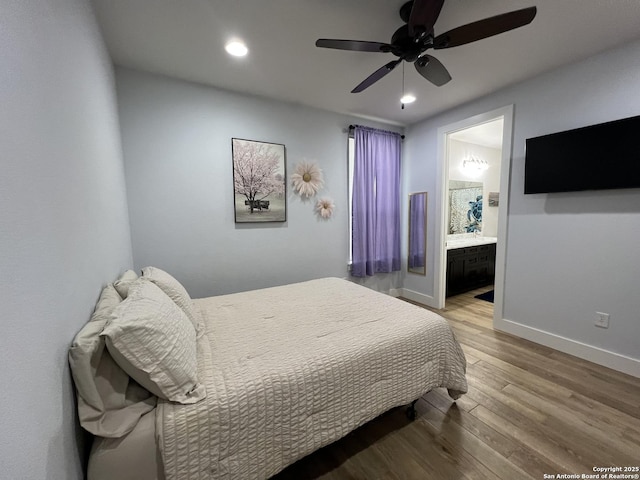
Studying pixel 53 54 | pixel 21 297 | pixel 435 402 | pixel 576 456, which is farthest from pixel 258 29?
pixel 576 456

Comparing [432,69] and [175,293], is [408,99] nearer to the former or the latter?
[432,69]

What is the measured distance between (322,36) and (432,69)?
85 cm

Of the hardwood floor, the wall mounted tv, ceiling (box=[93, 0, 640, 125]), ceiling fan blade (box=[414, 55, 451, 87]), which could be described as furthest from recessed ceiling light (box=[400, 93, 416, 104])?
the hardwood floor

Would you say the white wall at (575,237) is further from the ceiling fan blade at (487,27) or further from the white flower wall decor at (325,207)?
the white flower wall decor at (325,207)

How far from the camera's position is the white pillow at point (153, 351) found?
0.94m

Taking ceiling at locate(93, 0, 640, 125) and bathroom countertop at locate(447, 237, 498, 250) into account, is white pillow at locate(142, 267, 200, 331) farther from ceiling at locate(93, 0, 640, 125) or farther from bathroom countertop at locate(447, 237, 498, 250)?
bathroom countertop at locate(447, 237, 498, 250)

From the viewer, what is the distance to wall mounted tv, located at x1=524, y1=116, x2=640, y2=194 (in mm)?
2008

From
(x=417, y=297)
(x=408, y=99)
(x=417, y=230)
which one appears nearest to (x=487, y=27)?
(x=408, y=99)

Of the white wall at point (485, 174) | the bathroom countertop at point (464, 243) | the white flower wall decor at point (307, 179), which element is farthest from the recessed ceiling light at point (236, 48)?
the white wall at point (485, 174)

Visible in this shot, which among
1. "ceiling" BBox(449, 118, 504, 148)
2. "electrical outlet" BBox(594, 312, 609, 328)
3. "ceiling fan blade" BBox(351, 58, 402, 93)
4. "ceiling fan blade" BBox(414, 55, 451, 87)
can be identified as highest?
"ceiling" BBox(449, 118, 504, 148)

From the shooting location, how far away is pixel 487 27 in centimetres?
142

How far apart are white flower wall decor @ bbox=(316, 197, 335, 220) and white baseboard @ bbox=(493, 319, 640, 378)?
2.37 meters

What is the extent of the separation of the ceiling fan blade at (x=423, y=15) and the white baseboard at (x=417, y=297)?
3.22 m

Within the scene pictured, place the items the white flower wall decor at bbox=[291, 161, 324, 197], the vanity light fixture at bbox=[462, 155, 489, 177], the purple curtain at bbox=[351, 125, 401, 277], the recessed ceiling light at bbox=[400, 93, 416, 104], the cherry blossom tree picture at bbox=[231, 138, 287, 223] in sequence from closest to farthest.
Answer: the cherry blossom tree picture at bbox=[231, 138, 287, 223] < the recessed ceiling light at bbox=[400, 93, 416, 104] < the white flower wall decor at bbox=[291, 161, 324, 197] < the purple curtain at bbox=[351, 125, 401, 277] < the vanity light fixture at bbox=[462, 155, 489, 177]
